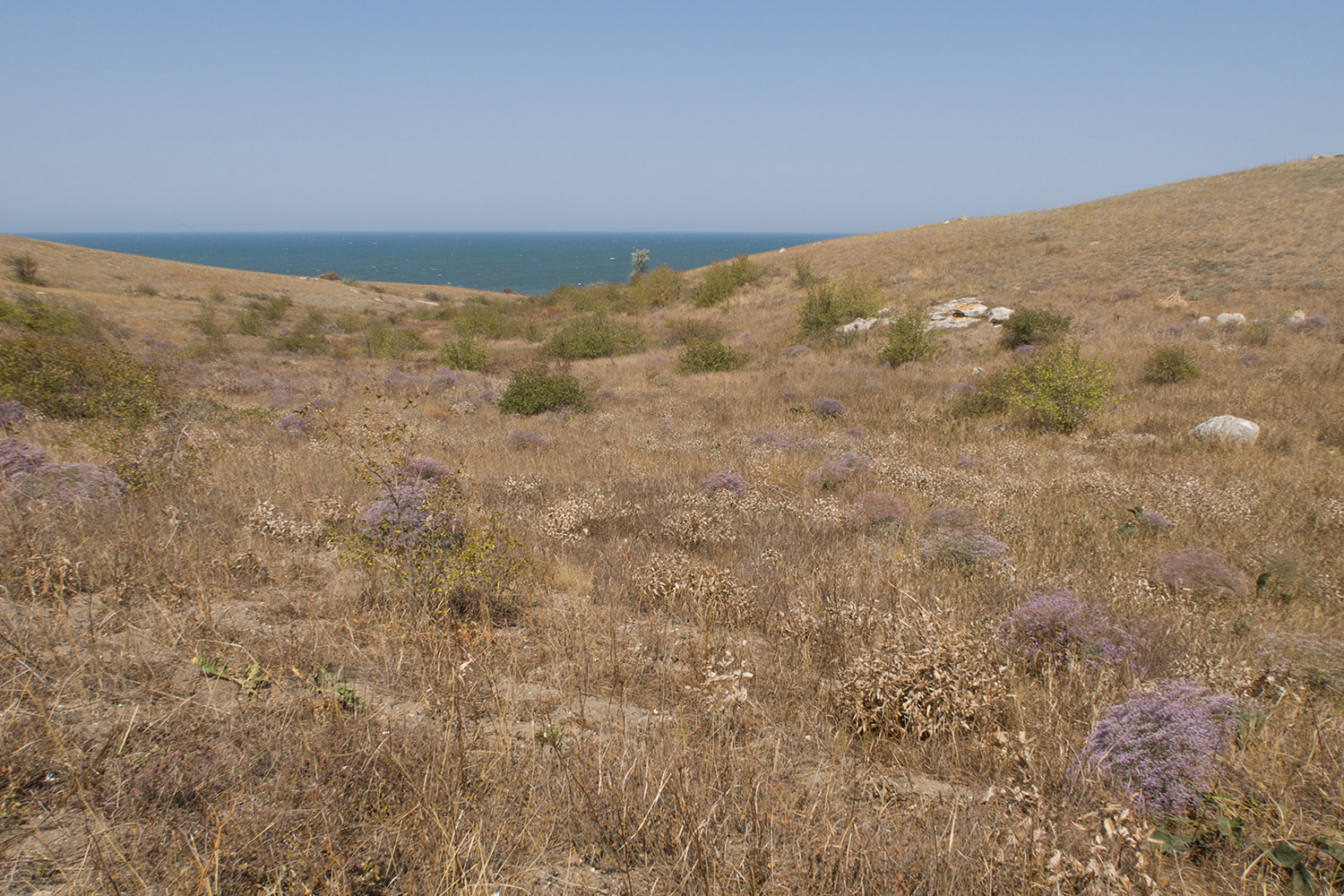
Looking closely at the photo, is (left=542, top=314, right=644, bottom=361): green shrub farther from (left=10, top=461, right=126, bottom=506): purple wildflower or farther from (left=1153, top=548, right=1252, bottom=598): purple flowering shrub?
(left=1153, top=548, right=1252, bottom=598): purple flowering shrub

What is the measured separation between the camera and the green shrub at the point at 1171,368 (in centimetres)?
1173

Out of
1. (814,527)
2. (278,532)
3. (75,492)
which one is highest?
(75,492)

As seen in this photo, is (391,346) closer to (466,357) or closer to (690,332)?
(466,357)

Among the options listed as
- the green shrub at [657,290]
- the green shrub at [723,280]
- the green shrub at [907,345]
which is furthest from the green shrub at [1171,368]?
the green shrub at [657,290]

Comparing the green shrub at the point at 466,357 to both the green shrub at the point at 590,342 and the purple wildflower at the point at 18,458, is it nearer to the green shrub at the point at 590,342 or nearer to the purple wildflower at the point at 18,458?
the green shrub at the point at 590,342

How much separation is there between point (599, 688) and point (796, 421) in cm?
816

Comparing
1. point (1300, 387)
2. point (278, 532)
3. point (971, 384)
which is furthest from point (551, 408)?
point (1300, 387)

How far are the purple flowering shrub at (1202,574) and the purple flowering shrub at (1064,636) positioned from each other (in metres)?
1.24

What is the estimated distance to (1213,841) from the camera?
2.17 m

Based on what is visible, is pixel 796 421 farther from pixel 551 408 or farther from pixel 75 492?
pixel 75 492

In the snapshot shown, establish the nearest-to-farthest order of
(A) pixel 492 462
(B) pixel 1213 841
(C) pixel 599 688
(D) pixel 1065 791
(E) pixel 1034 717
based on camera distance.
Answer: (B) pixel 1213 841
(D) pixel 1065 791
(E) pixel 1034 717
(C) pixel 599 688
(A) pixel 492 462

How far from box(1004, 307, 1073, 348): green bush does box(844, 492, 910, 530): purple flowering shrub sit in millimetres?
11736

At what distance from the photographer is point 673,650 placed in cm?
359

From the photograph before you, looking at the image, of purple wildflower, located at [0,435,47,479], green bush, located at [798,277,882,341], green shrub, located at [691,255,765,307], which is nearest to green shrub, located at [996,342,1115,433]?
green bush, located at [798,277,882,341]
